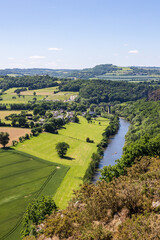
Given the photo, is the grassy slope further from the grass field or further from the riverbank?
the grass field

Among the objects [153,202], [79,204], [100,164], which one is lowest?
[100,164]

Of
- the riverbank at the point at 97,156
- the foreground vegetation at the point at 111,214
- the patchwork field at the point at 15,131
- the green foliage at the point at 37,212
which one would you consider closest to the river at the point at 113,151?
the riverbank at the point at 97,156

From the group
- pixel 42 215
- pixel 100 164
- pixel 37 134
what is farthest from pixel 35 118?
pixel 42 215

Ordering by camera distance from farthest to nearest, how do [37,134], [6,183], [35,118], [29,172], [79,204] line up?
[35,118]
[37,134]
[29,172]
[6,183]
[79,204]

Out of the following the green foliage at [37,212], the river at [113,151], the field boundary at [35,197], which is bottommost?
the river at [113,151]

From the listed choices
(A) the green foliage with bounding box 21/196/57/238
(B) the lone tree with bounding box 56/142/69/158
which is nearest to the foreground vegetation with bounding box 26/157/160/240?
(A) the green foliage with bounding box 21/196/57/238

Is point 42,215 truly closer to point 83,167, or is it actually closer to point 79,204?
point 79,204

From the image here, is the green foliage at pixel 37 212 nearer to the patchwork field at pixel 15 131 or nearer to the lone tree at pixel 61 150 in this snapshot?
A: the lone tree at pixel 61 150
